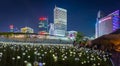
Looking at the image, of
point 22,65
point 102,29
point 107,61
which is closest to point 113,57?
point 107,61

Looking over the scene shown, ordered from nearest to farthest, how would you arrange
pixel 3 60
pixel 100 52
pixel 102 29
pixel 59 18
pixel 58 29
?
→ pixel 3 60, pixel 100 52, pixel 102 29, pixel 58 29, pixel 59 18

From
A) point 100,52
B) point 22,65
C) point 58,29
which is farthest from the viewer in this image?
point 58,29

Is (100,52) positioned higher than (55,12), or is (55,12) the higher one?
(55,12)

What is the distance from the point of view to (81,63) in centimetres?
983

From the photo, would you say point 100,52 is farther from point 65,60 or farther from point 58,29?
point 58,29

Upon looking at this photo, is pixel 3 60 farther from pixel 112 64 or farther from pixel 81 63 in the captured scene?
pixel 112 64

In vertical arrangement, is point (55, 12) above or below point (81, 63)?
above

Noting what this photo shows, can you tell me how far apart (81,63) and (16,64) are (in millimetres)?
2091

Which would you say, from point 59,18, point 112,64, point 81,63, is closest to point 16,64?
point 81,63

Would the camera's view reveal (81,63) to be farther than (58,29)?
No

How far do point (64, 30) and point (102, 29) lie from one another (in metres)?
80.7

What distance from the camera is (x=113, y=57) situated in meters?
10.5

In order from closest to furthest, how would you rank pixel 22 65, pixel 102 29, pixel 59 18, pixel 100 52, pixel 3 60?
1. pixel 22 65
2. pixel 3 60
3. pixel 100 52
4. pixel 102 29
5. pixel 59 18

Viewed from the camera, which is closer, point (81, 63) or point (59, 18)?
point (81, 63)
